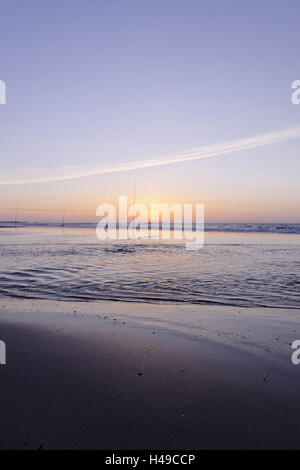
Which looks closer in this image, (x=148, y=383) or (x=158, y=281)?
(x=148, y=383)

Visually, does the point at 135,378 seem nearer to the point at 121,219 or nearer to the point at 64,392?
the point at 64,392

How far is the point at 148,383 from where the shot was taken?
121 inches

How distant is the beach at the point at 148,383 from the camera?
2330 mm

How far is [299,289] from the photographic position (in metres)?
7.64

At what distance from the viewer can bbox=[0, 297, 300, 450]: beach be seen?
233cm

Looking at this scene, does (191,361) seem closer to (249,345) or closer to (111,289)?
(249,345)

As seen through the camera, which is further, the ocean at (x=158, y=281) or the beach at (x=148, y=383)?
the ocean at (x=158, y=281)

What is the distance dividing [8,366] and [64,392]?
89 cm

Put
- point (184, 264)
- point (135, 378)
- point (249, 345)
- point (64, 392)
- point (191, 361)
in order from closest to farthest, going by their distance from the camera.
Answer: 1. point (64, 392)
2. point (135, 378)
3. point (191, 361)
4. point (249, 345)
5. point (184, 264)

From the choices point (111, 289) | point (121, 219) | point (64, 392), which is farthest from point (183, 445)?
point (121, 219)

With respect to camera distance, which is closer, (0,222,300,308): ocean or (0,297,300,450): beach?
(0,297,300,450): beach
